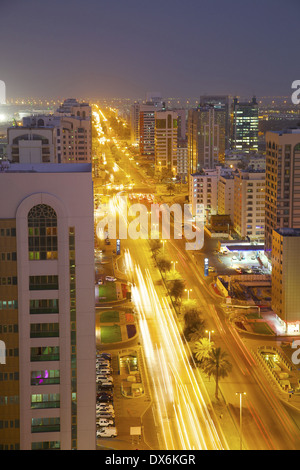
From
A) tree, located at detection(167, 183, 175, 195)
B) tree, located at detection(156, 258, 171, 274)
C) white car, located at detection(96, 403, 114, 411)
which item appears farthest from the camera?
tree, located at detection(167, 183, 175, 195)

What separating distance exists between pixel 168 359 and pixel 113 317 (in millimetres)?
1594

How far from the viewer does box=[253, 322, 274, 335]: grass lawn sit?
26.5 ft

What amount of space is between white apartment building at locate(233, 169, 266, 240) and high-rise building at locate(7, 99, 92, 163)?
10.9 ft

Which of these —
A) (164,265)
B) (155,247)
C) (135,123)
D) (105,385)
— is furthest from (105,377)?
(135,123)

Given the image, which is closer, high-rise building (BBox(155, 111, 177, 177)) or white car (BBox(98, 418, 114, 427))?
white car (BBox(98, 418, 114, 427))

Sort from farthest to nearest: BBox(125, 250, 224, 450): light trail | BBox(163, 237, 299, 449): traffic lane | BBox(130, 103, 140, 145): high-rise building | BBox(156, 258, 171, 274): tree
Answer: BBox(130, 103, 140, 145): high-rise building < BBox(156, 258, 171, 274): tree < BBox(163, 237, 299, 449): traffic lane < BBox(125, 250, 224, 450): light trail

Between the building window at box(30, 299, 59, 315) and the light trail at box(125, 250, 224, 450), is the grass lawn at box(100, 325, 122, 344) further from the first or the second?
the building window at box(30, 299, 59, 315)

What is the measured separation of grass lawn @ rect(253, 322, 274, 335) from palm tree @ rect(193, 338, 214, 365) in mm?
1055

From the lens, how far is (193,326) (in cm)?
784

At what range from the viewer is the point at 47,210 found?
400 cm

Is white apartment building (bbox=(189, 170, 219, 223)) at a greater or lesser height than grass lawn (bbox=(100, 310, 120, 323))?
greater

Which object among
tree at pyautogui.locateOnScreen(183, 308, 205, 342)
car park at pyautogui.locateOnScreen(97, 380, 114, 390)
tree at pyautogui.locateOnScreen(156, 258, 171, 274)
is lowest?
car park at pyautogui.locateOnScreen(97, 380, 114, 390)

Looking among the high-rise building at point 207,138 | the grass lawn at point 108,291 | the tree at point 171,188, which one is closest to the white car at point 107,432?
the grass lawn at point 108,291

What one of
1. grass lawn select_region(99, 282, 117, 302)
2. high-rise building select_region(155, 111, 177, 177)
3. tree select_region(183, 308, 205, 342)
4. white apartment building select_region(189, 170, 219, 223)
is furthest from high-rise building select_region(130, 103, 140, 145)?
tree select_region(183, 308, 205, 342)
